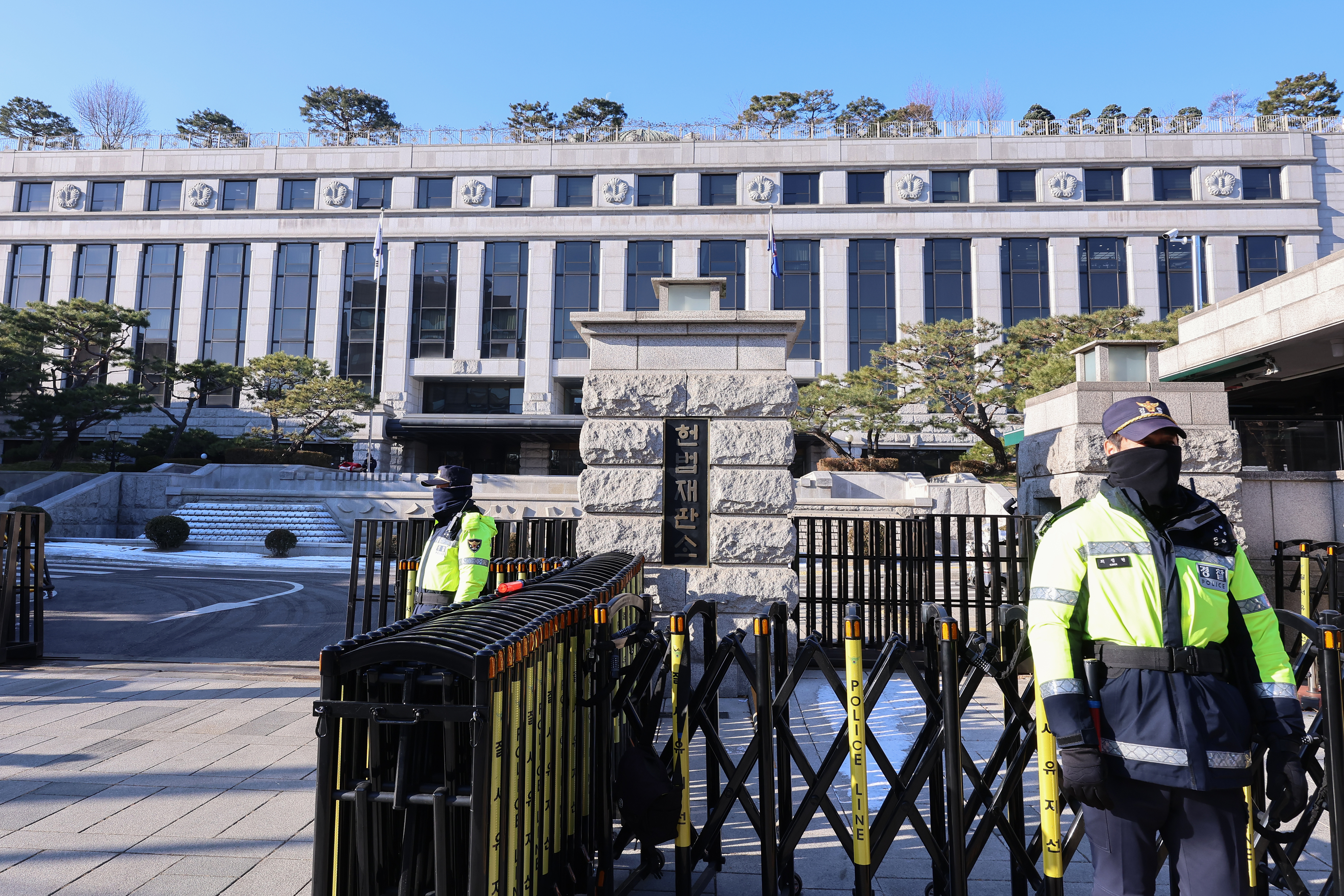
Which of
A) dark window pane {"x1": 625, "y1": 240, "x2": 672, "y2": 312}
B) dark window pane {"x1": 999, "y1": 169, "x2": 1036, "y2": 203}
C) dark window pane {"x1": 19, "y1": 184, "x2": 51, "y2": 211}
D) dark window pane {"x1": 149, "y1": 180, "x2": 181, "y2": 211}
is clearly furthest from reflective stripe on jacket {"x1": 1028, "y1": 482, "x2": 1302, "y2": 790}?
dark window pane {"x1": 19, "y1": 184, "x2": 51, "y2": 211}

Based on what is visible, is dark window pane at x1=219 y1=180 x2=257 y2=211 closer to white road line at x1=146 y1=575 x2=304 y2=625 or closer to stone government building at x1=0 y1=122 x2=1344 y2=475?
stone government building at x1=0 y1=122 x2=1344 y2=475

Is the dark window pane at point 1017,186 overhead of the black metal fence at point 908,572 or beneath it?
overhead

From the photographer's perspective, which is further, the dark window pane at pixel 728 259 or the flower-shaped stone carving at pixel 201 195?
the flower-shaped stone carving at pixel 201 195

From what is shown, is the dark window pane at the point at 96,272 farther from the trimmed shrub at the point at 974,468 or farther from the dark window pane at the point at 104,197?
the trimmed shrub at the point at 974,468

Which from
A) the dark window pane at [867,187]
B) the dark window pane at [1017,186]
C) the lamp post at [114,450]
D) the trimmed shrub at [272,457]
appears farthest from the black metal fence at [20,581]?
the dark window pane at [1017,186]

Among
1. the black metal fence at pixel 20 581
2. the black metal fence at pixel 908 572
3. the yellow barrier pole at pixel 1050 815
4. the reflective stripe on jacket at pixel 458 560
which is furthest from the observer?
the black metal fence at pixel 20 581

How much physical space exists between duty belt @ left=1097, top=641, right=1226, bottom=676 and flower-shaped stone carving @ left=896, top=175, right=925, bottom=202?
135 ft

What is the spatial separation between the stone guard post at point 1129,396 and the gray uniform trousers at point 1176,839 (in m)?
4.97

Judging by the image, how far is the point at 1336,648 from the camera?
9.86 feet

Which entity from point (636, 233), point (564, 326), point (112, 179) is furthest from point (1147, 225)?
point (112, 179)

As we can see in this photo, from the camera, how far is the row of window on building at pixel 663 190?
125ft

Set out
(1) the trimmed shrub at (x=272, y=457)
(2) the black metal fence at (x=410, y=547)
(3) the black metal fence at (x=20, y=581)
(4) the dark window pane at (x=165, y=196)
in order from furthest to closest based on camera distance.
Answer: (4) the dark window pane at (x=165, y=196), (1) the trimmed shrub at (x=272, y=457), (3) the black metal fence at (x=20, y=581), (2) the black metal fence at (x=410, y=547)

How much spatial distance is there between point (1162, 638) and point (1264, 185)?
48625 mm

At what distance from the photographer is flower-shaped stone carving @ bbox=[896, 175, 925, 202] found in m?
39.1
